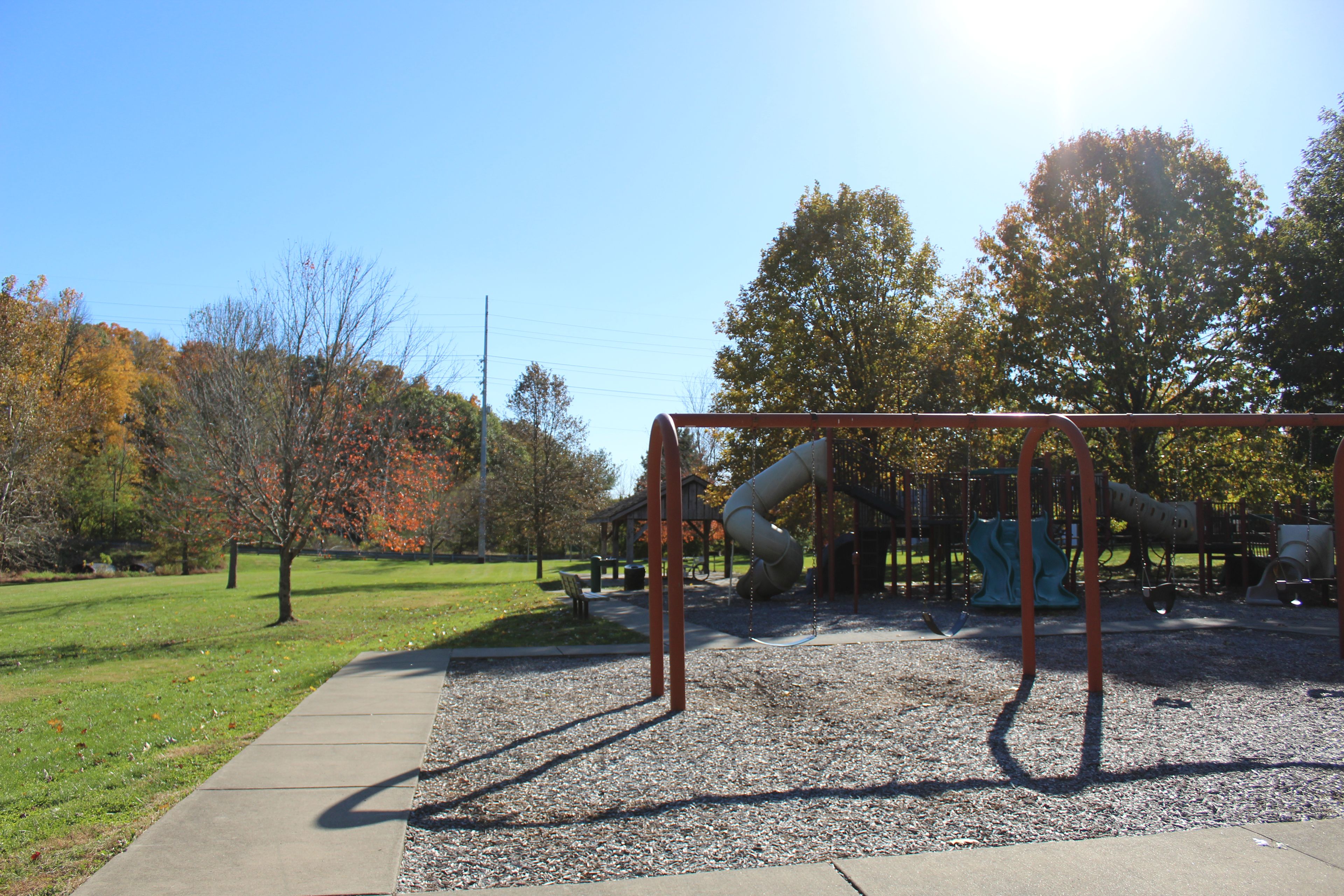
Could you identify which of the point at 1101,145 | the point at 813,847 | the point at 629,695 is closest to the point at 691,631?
the point at 629,695

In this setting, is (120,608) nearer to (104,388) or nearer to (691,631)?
(691,631)

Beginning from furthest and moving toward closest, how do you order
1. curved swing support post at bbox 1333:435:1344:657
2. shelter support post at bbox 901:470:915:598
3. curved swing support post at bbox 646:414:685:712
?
shelter support post at bbox 901:470:915:598 < curved swing support post at bbox 1333:435:1344:657 < curved swing support post at bbox 646:414:685:712

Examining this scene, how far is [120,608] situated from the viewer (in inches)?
866

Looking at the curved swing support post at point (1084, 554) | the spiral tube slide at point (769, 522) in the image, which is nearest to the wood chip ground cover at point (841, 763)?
the curved swing support post at point (1084, 554)

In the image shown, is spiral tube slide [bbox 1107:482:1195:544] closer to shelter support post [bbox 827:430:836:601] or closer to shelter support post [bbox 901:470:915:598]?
shelter support post [bbox 901:470:915:598]

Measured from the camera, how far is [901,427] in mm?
7977

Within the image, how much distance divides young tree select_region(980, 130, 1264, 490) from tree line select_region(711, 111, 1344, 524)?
0.16 feet

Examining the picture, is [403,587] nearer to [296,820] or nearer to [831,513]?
Result: [831,513]

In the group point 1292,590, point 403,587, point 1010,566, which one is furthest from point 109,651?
point 1292,590

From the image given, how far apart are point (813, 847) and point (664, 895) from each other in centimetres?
88

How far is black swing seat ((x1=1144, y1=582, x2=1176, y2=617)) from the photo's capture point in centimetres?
921

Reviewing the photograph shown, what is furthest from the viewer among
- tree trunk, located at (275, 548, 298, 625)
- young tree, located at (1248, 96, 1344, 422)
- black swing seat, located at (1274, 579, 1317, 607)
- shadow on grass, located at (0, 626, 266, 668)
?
young tree, located at (1248, 96, 1344, 422)

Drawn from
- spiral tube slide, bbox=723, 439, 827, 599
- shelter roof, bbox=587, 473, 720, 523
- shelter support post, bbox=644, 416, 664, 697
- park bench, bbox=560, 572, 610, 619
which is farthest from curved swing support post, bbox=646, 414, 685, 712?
shelter roof, bbox=587, 473, 720, 523

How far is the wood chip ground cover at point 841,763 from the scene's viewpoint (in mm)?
4094
